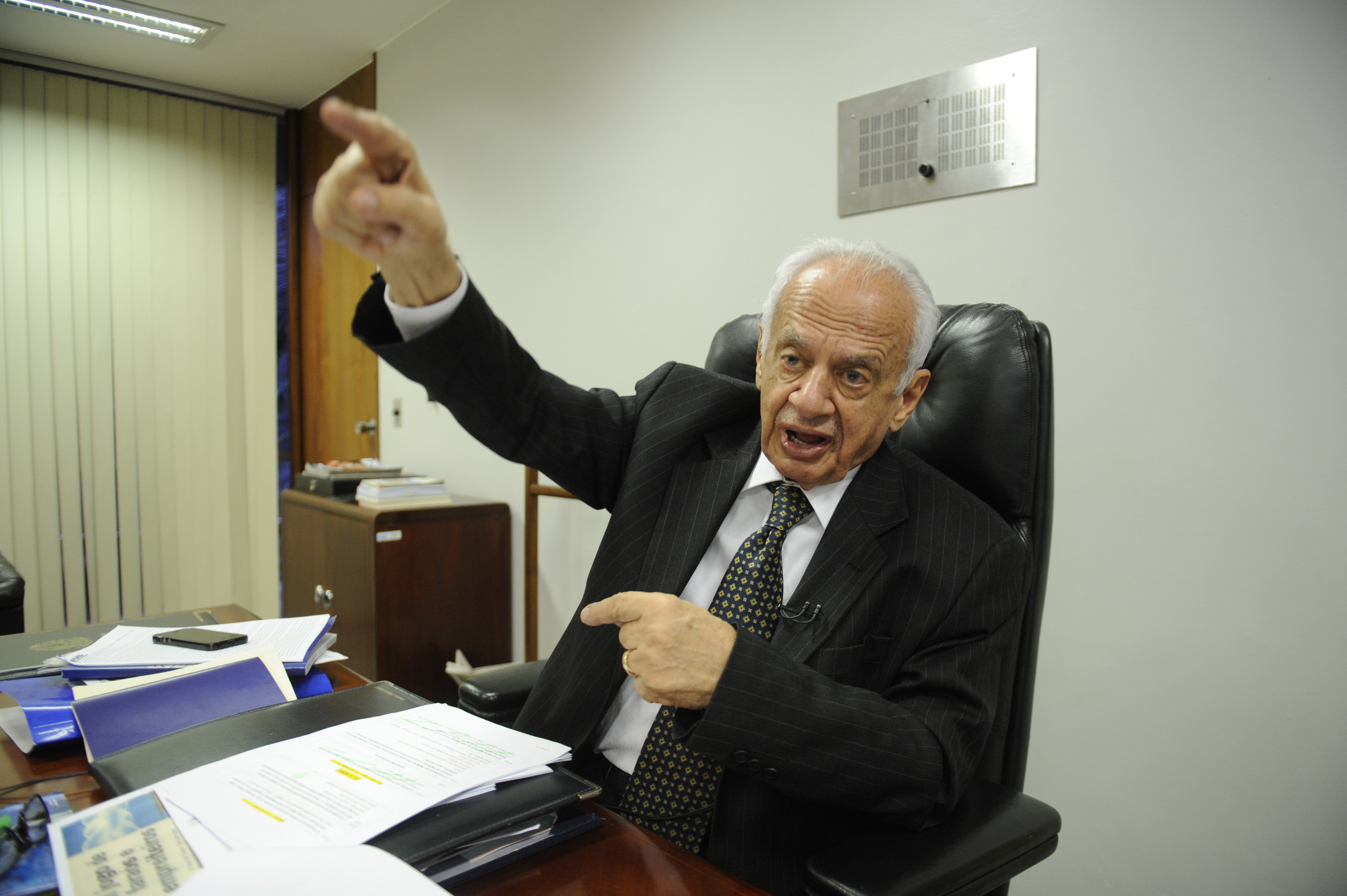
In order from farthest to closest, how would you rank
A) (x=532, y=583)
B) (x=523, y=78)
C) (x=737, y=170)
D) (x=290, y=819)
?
(x=523, y=78)
(x=532, y=583)
(x=737, y=170)
(x=290, y=819)

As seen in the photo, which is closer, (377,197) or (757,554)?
(377,197)

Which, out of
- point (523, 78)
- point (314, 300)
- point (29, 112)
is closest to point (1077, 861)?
point (523, 78)

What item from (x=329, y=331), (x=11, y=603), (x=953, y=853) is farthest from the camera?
(x=329, y=331)

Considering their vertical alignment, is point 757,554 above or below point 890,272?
below

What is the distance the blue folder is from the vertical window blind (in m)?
3.58

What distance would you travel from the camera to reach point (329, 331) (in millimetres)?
4172

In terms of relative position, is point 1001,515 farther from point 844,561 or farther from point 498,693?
point 498,693

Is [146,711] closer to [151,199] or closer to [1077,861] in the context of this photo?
[1077,861]

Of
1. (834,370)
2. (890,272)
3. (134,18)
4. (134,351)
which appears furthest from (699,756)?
(134,351)

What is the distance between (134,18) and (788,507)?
379cm

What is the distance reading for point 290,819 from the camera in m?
0.62

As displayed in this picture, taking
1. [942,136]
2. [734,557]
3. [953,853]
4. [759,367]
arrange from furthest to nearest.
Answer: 1. [942,136]
2. [759,367]
3. [734,557]
4. [953,853]

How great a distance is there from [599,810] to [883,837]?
0.93 feet

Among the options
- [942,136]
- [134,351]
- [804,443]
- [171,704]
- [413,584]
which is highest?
[942,136]
